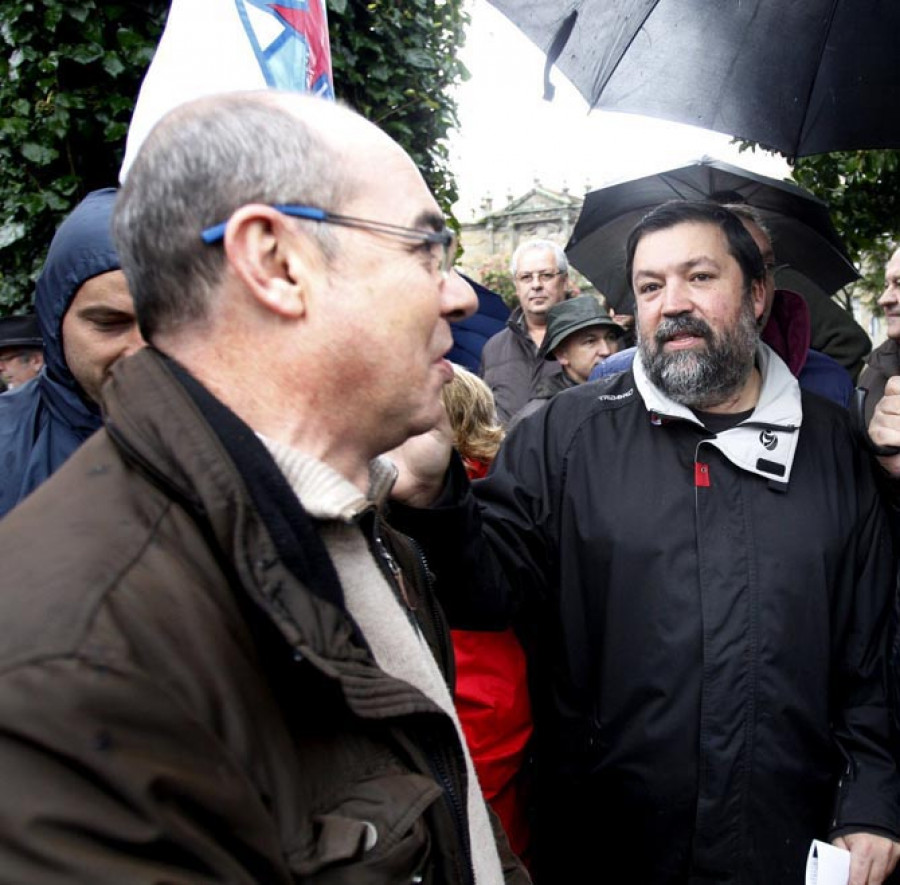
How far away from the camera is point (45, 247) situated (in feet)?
11.6

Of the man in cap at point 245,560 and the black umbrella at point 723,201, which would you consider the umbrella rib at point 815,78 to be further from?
the man in cap at point 245,560

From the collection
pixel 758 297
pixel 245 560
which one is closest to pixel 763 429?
pixel 758 297

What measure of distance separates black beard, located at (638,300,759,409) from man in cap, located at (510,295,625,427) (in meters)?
2.18

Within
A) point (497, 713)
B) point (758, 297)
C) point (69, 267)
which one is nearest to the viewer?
point (69, 267)

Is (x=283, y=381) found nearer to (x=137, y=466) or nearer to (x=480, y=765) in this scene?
(x=137, y=466)

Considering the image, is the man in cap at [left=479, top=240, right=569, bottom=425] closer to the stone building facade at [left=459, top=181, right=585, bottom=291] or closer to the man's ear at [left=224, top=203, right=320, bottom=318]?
the man's ear at [left=224, top=203, right=320, bottom=318]

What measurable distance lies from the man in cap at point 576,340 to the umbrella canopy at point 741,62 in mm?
1872

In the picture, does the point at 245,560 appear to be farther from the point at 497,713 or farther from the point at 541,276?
the point at 541,276

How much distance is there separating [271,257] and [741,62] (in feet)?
7.50

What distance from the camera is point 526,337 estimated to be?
5379 millimetres

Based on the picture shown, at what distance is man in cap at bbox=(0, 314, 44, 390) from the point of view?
162 inches

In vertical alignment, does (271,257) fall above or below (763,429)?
above

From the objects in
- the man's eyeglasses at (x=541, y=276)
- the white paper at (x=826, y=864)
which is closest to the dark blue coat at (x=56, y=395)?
the white paper at (x=826, y=864)

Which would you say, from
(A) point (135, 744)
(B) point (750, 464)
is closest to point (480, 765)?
(B) point (750, 464)
